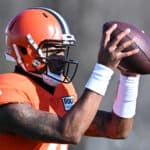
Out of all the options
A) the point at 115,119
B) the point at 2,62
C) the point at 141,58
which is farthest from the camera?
Result: the point at 2,62

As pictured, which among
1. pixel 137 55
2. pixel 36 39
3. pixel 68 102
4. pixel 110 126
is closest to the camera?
pixel 137 55

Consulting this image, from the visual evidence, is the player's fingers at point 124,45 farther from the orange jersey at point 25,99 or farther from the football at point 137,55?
the orange jersey at point 25,99

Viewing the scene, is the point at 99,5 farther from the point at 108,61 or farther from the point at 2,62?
the point at 108,61

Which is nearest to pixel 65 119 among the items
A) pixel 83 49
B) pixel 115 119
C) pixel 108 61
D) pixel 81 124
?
pixel 81 124

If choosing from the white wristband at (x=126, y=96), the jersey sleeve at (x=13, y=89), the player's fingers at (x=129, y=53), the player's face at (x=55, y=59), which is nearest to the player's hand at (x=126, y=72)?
the white wristband at (x=126, y=96)

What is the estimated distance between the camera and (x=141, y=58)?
3434mm

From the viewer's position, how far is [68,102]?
11.9 ft

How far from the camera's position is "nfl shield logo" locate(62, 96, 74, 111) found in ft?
11.8

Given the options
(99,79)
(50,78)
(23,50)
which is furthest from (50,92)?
(99,79)

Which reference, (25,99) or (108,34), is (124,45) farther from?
(25,99)

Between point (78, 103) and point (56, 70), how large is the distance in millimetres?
344

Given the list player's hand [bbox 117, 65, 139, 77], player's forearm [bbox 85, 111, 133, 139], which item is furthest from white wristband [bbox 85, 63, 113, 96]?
player's forearm [bbox 85, 111, 133, 139]

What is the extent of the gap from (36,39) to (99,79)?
396mm

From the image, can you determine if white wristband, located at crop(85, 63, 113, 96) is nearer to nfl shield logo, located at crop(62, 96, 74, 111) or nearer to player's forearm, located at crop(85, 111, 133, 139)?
nfl shield logo, located at crop(62, 96, 74, 111)
